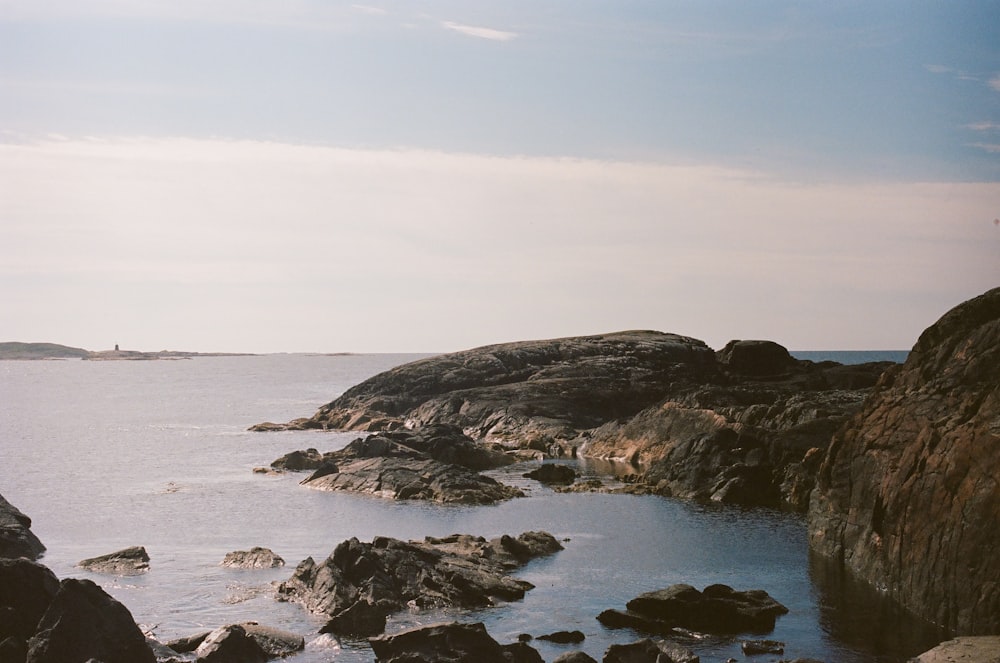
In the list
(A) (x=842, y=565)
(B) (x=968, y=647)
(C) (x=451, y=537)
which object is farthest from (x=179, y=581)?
(B) (x=968, y=647)

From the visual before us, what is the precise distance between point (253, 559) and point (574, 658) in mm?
24441

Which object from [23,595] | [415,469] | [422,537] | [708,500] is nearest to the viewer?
[23,595]

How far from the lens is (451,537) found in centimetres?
6016

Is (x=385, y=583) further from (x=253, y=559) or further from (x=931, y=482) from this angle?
(x=931, y=482)

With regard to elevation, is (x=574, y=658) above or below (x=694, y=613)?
below

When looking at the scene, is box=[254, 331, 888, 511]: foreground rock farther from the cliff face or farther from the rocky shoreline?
the cliff face

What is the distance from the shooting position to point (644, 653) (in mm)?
37875

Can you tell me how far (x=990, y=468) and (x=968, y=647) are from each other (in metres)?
7.27

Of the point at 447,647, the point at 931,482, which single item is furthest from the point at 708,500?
the point at 447,647

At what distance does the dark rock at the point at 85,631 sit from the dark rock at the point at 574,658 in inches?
531

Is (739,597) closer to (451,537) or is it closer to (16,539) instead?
(451,537)

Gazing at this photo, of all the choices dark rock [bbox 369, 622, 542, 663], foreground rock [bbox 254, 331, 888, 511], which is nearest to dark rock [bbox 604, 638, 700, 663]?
dark rock [bbox 369, 622, 542, 663]

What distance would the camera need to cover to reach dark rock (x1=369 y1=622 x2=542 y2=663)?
3691 cm

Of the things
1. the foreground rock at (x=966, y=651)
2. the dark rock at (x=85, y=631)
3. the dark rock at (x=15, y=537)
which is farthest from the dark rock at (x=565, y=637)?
the dark rock at (x=15, y=537)
